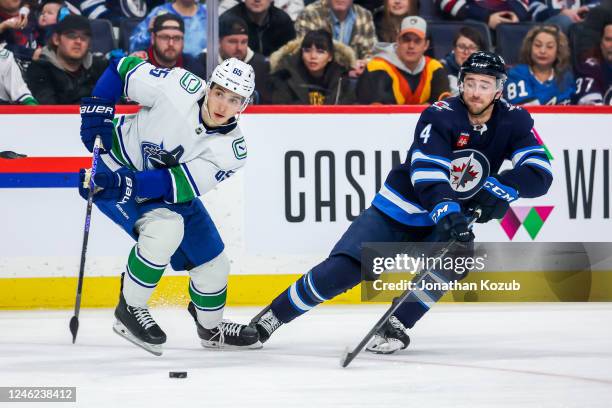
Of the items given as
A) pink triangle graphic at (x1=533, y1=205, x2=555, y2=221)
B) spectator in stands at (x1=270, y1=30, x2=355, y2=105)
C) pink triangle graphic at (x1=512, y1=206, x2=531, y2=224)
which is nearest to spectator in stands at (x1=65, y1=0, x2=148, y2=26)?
spectator in stands at (x1=270, y1=30, x2=355, y2=105)

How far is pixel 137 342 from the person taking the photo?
4254 mm

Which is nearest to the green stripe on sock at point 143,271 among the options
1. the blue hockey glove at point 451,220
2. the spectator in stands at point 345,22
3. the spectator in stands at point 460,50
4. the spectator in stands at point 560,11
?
the blue hockey glove at point 451,220

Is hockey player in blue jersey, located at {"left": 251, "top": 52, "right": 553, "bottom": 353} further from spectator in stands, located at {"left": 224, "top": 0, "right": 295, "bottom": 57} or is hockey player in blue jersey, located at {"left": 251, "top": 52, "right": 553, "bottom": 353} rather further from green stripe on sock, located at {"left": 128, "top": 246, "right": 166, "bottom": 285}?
spectator in stands, located at {"left": 224, "top": 0, "right": 295, "bottom": 57}

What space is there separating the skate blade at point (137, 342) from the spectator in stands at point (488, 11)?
3.29m

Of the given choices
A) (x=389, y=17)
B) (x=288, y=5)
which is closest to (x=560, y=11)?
(x=389, y=17)

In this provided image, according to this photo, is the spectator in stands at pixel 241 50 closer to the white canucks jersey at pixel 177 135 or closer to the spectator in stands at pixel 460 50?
the spectator in stands at pixel 460 50

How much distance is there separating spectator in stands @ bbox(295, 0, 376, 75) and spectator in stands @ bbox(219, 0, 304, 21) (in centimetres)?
4

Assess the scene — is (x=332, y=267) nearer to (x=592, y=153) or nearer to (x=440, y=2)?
(x=592, y=153)

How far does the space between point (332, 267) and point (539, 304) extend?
81.6 inches

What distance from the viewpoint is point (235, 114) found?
14.2ft

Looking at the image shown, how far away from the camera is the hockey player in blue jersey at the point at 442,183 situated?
4.24m

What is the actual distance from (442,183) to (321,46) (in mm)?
2303

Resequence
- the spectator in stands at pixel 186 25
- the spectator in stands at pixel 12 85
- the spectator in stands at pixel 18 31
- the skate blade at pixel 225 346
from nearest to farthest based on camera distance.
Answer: the skate blade at pixel 225 346 < the spectator in stands at pixel 12 85 < the spectator in stands at pixel 18 31 < the spectator in stands at pixel 186 25

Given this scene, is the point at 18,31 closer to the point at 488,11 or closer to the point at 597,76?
the point at 488,11
